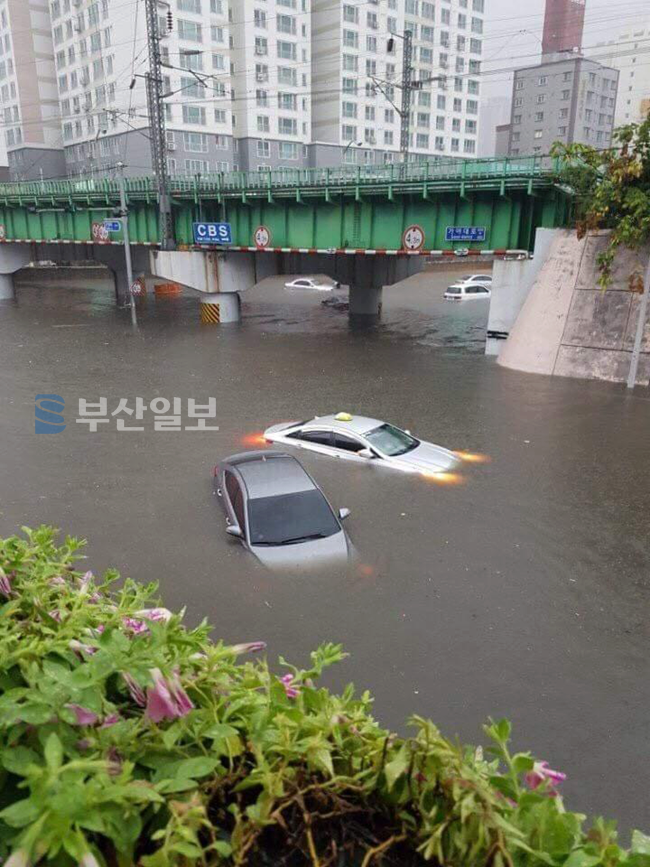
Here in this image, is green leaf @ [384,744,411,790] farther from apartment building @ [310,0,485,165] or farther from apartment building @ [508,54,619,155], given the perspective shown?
apartment building @ [508,54,619,155]

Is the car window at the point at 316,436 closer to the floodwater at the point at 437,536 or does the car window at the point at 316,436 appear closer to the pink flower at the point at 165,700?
the floodwater at the point at 437,536

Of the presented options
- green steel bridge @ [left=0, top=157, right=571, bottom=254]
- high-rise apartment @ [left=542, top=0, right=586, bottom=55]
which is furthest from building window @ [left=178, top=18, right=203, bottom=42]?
high-rise apartment @ [left=542, top=0, right=586, bottom=55]

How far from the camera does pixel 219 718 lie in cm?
160

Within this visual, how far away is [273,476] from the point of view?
10156mm

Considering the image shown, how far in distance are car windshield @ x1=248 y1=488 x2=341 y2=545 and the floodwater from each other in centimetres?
56

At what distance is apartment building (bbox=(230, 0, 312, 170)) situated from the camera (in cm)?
5903

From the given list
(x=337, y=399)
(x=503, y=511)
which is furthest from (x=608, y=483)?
(x=337, y=399)

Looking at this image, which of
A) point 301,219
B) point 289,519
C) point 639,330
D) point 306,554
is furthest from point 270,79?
point 306,554

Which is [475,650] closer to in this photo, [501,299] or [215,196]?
[501,299]

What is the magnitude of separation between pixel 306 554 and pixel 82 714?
7.71m

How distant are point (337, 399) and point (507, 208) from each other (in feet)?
34.0

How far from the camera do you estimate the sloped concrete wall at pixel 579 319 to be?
1978 centimetres

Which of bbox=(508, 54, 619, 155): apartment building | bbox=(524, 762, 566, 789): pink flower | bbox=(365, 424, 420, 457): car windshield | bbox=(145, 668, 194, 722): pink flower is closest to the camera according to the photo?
bbox=(145, 668, 194, 722): pink flower

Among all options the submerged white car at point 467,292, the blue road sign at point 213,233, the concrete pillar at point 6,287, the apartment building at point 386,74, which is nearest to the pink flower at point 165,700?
the blue road sign at point 213,233
